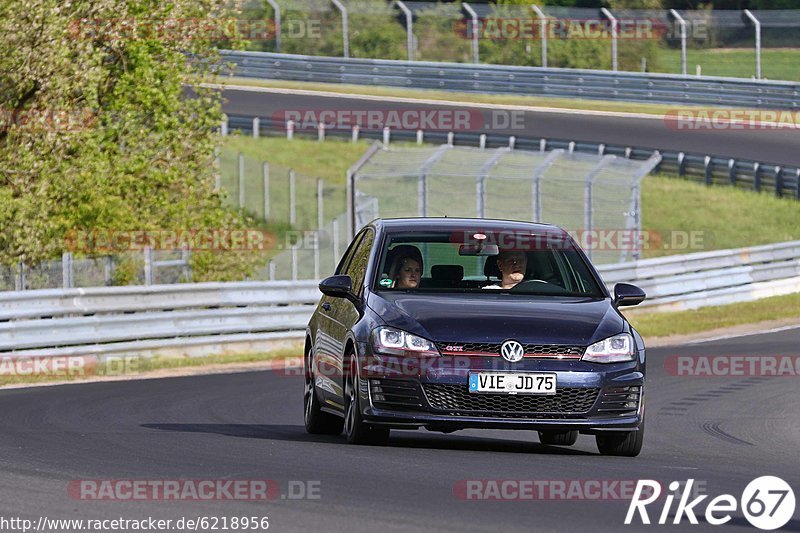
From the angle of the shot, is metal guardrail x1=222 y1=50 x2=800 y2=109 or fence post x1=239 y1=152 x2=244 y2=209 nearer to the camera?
fence post x1=239 y1=152 x2=244 y2=209

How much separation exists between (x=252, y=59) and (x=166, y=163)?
2772 centimetres

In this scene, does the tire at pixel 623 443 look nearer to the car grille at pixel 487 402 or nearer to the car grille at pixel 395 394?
the car grille at pixel 487 402

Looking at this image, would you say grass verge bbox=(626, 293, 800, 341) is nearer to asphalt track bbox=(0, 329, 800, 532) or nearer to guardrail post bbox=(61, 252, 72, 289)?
asphalt track bbox=(0, 329, 800, 532)

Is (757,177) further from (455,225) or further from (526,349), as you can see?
(526,349)

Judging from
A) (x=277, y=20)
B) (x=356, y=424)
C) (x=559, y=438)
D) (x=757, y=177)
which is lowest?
(x=757, y=177)

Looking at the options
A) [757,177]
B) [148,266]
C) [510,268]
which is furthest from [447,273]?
[757,177]

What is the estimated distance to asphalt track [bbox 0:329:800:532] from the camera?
762 cm

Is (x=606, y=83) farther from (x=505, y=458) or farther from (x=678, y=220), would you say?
(x=505, y=458)

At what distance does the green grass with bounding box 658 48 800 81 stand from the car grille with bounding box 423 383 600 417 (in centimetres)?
3563

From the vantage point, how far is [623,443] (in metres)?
10.5

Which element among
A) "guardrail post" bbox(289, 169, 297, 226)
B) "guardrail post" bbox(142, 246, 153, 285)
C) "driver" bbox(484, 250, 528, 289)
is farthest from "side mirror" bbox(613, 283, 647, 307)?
"guardrail post" bbox(289, 169, 297, 226)

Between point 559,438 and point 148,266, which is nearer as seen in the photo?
point 559,438

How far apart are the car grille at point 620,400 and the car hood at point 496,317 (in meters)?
0.33

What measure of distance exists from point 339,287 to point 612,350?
1.86 m
